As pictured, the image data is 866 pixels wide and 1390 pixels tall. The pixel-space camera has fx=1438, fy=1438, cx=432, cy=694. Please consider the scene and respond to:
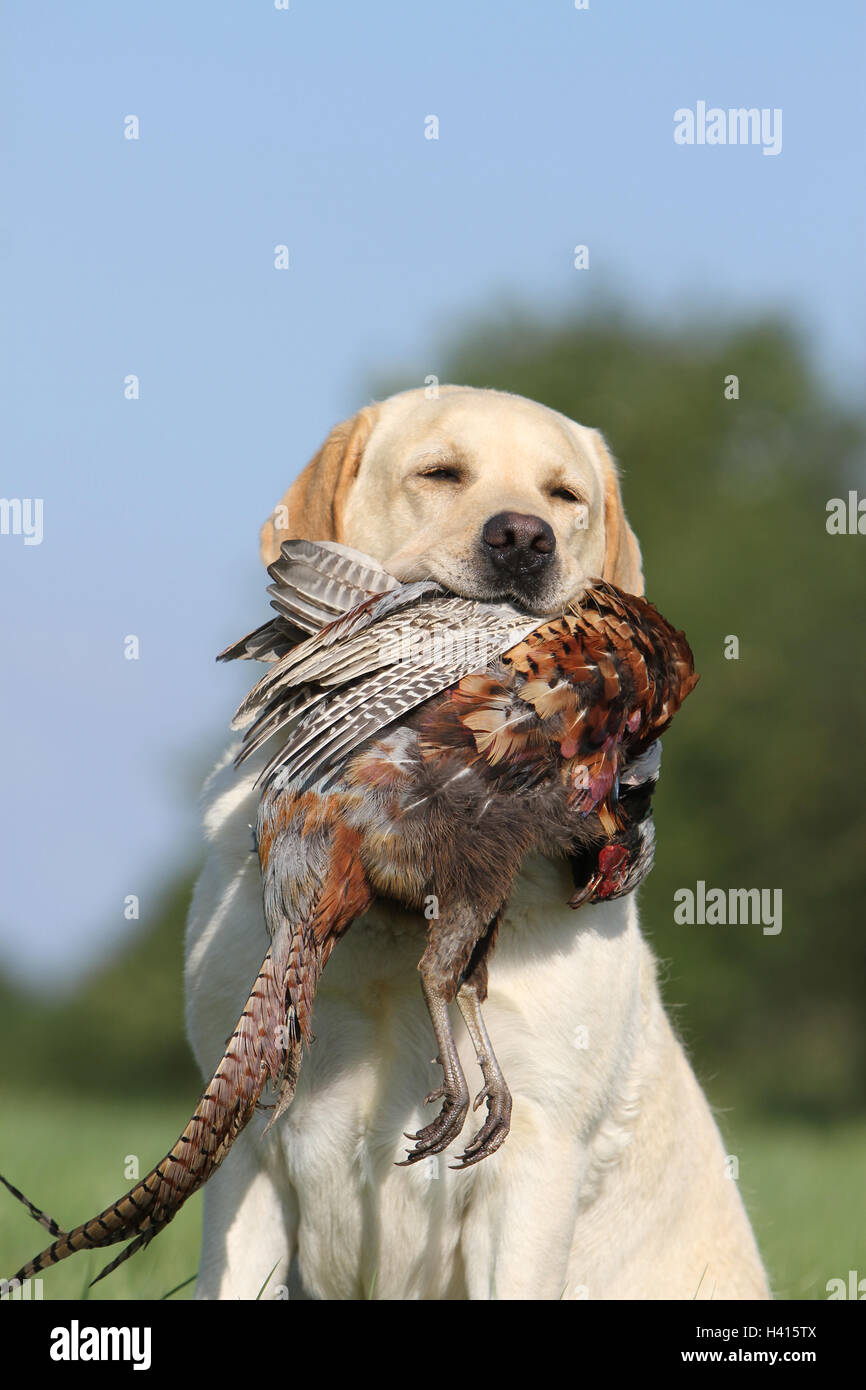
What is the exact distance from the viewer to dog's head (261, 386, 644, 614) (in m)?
4.08

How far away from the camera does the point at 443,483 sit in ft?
13.8

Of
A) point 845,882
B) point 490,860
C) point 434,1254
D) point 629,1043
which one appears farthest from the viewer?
point 845,882

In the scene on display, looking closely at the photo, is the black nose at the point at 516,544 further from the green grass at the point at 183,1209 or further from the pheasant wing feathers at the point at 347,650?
the green grass at the point at 183,1209

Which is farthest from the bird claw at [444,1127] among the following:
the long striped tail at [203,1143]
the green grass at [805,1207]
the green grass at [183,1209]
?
the green grass at [805,1207]

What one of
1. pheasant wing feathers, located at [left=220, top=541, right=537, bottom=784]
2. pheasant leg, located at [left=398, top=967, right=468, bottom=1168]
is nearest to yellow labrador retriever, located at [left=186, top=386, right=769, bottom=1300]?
pheasant wing feathers, located at [left=220, top=541, right=537, bottom=784]

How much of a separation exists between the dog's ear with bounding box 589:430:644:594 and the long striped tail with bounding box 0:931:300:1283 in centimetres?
200

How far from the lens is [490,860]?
3176 millimetres

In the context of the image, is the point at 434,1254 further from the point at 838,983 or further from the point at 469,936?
the point at 838,983

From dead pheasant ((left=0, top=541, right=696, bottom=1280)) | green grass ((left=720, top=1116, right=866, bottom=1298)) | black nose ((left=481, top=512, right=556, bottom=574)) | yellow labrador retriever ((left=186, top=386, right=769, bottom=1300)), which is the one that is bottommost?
green grass ((left=720, top=1116, right=866, bottom=1298))

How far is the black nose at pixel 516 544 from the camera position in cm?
373

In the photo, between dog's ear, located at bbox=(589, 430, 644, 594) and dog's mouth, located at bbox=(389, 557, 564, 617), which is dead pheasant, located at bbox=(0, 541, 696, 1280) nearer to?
dog's mouth, located at bbox=(389, 557, 564, 617)

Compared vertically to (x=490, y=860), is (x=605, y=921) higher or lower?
lower
